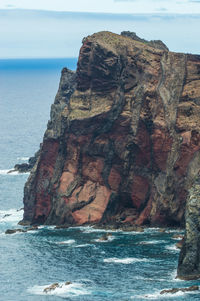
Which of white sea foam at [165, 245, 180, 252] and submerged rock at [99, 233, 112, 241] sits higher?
submerged rock at [99, 233, 112, 241]

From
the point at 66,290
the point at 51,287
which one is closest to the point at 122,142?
the point at 51,287

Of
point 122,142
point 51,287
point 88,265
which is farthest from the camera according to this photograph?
point 122,142

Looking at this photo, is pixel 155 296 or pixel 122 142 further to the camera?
pixel 122 142

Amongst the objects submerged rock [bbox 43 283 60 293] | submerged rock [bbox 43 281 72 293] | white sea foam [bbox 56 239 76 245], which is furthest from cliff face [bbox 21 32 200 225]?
submerged rock [bbox 43 283 60 293]

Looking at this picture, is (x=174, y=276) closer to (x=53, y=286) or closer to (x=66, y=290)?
(x=66, y=290)

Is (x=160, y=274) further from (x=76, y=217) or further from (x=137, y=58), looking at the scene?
(x=137, y=58)

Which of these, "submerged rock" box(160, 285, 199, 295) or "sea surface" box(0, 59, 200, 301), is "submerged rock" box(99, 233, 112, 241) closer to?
"sea surface" box(0, 59, 200, 301)

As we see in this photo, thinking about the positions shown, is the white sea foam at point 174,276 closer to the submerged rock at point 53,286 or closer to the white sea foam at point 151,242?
the submerged rock at point 53,286

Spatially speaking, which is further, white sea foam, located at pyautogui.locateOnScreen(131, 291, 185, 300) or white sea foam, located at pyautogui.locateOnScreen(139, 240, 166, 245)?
white sea foam, located at pyautogui.locateOnScreen(139, 240, 166, 245)
